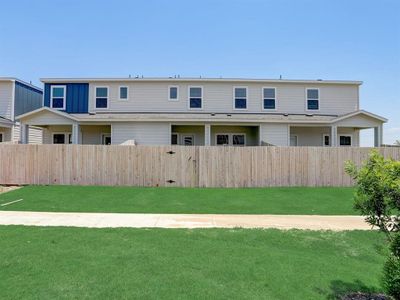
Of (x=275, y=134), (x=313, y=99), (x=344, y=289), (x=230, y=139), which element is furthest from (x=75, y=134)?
(x=344, y=289)

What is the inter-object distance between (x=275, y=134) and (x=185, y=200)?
9.29 m

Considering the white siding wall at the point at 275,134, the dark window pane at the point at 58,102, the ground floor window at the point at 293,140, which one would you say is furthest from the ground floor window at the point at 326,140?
the dark window pane at the point at 58,102

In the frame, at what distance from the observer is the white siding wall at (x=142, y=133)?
1848 cm

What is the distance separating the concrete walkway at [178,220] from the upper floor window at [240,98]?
12.4 m

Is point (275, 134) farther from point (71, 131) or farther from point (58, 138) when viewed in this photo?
point (58, 138)

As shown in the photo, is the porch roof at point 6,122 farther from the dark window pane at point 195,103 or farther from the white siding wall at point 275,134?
the white siding wall at point 275,134

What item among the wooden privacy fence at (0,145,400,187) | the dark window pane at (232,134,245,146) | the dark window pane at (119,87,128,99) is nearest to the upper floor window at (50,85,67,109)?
the dark window pane at (119,87,128,99)

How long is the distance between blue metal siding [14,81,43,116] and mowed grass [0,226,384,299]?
738 inches

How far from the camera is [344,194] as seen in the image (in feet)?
41.6

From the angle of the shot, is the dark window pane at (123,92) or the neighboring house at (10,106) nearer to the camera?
the dark window pane at (123,92)

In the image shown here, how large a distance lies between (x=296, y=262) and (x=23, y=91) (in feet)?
80.2

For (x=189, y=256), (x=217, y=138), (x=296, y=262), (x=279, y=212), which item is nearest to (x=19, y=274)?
(x=189, y=256)

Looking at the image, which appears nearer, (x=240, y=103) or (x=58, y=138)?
(x=240, y=103)

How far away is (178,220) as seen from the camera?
27.5ft
